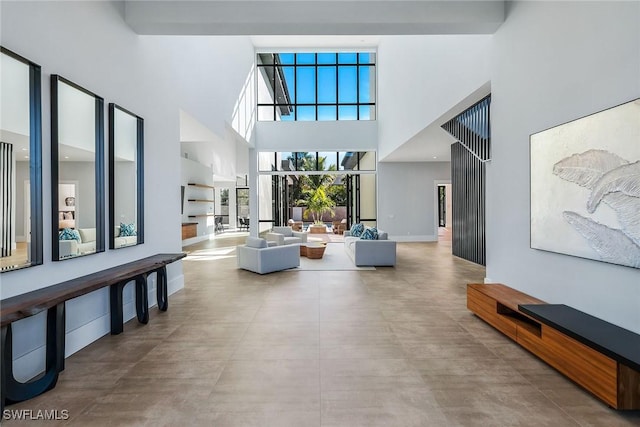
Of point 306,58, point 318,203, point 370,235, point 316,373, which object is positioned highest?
point 306,58

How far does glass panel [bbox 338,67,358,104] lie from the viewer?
1345cm

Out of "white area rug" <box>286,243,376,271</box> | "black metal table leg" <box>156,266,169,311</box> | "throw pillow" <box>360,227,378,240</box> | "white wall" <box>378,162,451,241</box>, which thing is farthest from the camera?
→ "white wall" <box>378,162,451,241</box>

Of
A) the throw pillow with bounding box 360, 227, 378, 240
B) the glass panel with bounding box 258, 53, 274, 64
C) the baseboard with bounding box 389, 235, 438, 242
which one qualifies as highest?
the glass panel with bounding box 258, 53, 274, 64

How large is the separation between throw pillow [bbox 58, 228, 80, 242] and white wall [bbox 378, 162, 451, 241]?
10431 mm

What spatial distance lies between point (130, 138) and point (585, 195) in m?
5.05

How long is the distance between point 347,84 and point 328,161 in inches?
127

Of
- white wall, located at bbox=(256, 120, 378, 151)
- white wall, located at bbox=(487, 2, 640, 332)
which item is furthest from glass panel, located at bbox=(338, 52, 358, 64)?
white wall, located at bbox=(487, 2, 640, 332)

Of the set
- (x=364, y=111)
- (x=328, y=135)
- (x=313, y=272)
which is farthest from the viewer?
(x=364, y=111)

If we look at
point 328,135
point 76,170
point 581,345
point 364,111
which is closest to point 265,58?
point 328,135

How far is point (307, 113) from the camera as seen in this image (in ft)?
43.7

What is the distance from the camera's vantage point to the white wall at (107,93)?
2775mm

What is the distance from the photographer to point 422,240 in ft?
41.2

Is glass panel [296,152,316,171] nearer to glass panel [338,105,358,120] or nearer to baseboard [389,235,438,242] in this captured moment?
glass panel [338,105,358,120]

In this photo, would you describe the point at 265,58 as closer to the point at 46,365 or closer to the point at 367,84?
the point at 367,84
